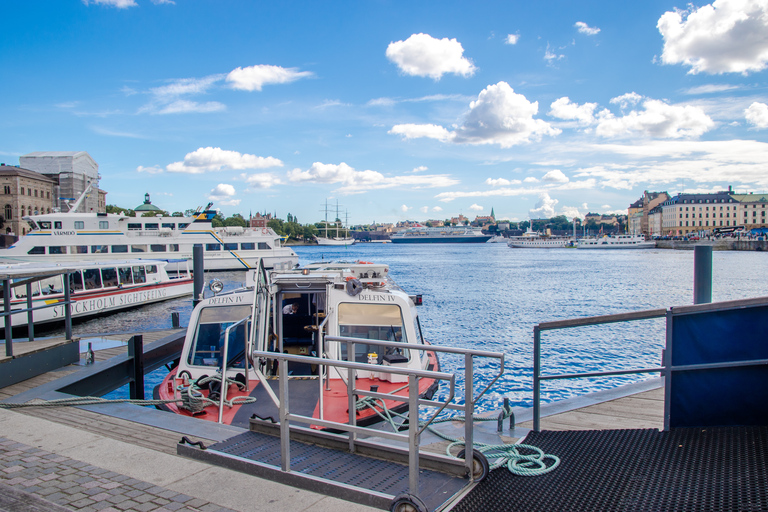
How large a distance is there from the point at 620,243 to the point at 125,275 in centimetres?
13339

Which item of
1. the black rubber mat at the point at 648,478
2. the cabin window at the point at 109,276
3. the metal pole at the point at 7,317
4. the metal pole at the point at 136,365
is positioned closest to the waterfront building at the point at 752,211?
the cabin window at the point at 109,276

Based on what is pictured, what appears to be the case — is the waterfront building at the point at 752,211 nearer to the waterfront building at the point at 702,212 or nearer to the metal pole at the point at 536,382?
the waterfront building at the point at 702,212

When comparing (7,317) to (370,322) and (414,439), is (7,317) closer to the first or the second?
(370,322)

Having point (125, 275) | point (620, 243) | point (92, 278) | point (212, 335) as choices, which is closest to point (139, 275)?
point (125, 275)

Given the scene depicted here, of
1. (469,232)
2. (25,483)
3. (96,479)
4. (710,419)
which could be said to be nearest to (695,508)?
(710,419)

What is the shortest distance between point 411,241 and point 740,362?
7711 inches

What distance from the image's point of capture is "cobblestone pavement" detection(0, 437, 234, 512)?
136 inches

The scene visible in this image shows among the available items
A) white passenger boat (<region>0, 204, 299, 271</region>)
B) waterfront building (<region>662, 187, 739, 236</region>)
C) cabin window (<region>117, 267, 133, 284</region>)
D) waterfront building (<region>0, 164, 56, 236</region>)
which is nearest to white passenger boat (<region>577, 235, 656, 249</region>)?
waterfront building (<region>662, 187, 739, 236</region>)

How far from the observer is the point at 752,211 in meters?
150

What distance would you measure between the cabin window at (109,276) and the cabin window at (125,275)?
17.0 inches

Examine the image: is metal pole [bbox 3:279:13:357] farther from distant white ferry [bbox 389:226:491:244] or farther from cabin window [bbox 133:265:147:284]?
distant white ferry [bbox 389:226:491:244]

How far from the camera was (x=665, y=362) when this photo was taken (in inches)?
173

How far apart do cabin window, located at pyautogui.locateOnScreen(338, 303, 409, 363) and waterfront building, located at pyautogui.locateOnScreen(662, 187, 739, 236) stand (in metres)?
172

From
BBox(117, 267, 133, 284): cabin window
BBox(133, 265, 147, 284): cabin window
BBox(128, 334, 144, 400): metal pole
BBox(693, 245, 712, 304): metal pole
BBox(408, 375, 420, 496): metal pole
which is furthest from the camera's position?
BBox(133, 265, 147, 284): cabin window
